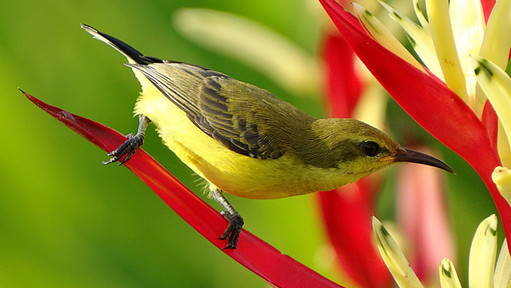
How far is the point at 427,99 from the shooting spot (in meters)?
0.42

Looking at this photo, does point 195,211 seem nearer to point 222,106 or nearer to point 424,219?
point 222,106

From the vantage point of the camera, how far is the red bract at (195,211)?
0.47 metres

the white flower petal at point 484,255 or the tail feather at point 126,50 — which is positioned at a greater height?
the tail feather at point 126,50

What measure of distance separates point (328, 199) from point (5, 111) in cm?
43

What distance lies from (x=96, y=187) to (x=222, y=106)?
23 centimetres

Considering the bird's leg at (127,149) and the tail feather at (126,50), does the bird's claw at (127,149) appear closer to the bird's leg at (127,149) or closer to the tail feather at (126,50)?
the bird's leg at (127,149)

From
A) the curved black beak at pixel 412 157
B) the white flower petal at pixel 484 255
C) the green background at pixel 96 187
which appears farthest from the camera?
the green background at pixel 96 187

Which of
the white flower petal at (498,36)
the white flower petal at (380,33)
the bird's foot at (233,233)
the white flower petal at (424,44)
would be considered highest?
the white flower petal at (424,44)

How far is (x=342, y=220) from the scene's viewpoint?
27.2 inches

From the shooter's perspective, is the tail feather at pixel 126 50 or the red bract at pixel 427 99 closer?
the red bract at pixel 427 99

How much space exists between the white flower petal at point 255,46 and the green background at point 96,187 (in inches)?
1.6

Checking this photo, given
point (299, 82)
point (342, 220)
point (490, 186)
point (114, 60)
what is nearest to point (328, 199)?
point (342, 220)

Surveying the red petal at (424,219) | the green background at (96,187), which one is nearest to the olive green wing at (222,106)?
the green background at (96,187)

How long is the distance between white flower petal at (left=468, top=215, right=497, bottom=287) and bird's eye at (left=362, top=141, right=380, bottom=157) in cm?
17
